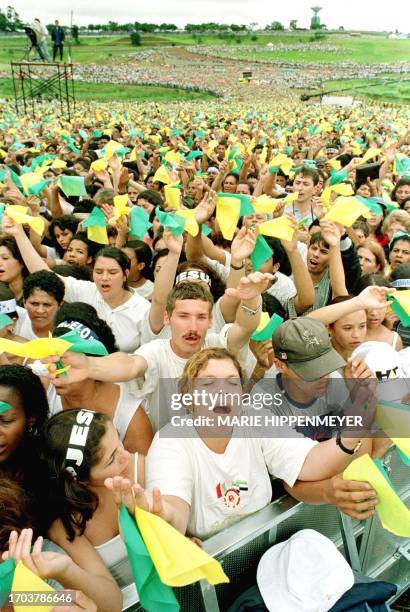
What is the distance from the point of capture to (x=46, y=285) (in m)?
3.48

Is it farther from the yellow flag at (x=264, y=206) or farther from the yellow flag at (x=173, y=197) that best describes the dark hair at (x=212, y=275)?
the yellow flag at (x=173, y=197)

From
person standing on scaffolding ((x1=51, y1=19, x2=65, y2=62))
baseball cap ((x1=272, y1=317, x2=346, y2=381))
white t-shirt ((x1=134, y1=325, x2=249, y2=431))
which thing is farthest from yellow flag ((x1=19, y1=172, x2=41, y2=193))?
person standing on scaffolding ((x1=51, y1=19, x2=65, y2=62))

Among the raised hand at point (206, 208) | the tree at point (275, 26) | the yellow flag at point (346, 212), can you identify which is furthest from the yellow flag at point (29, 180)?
the tree at point (275, 26)

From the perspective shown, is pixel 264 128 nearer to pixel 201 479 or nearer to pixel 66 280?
pixel 66 280

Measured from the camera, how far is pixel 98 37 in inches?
3078

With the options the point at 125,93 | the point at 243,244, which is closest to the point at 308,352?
the point at 243,244

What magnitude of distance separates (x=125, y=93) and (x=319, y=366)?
4273 cm

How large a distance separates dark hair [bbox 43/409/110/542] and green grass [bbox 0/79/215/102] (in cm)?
3886

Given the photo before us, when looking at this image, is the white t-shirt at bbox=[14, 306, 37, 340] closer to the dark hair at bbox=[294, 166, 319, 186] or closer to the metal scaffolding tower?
the dark hair at bbox=[294, 166, 319, 186]

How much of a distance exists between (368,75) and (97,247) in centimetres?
5428

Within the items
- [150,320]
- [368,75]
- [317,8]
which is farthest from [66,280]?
[317,8]

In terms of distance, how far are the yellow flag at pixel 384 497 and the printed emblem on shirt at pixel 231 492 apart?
473 millimetres

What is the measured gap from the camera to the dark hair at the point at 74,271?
13.7 feet

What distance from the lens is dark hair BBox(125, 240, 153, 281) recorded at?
434 centimetres
